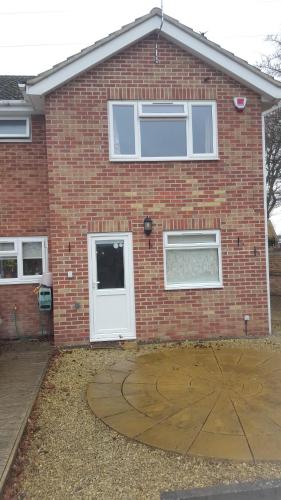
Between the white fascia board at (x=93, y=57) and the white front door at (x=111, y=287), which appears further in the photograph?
the white front door at (x=111, y=287)

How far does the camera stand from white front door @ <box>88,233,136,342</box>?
293 inches

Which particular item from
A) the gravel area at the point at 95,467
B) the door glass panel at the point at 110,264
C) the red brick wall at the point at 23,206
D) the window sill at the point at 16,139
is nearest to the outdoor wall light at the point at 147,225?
the door glass panel at the point at 110,264

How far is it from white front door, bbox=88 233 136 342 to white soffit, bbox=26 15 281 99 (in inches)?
112

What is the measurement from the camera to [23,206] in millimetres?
8234

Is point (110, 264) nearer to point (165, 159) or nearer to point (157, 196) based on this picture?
point (157, 196)

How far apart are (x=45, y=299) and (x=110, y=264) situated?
56.7 inches

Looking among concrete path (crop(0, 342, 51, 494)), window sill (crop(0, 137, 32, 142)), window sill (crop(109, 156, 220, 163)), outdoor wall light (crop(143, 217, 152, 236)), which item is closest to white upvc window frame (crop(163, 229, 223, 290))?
outdoor wall light (crop(143, 217, 152, 236))

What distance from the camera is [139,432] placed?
158 inches

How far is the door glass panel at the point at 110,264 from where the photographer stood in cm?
748

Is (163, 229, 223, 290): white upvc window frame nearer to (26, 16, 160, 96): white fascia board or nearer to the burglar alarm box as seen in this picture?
the burglar alarm box

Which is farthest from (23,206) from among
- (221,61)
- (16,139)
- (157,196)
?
(221,61)

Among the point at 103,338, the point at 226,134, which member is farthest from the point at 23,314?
the point at 226,134

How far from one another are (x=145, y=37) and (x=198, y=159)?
248 cm

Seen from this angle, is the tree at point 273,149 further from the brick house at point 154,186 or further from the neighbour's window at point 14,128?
the neighbour's window at point 14,128
